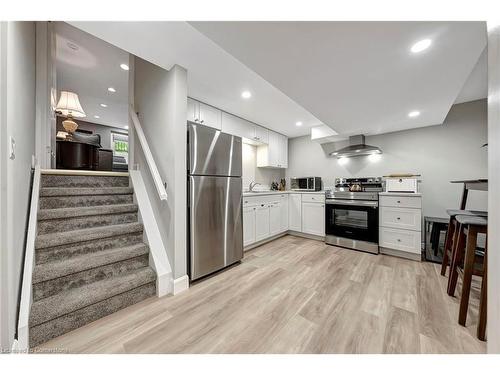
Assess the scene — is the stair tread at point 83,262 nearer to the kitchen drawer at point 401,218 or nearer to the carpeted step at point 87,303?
the carpeted step at point 87,303

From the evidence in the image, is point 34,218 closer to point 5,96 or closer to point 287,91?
point 5,96

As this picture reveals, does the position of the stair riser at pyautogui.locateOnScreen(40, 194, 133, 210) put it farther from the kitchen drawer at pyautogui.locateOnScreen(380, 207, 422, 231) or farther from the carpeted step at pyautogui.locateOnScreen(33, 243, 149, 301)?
the kitchen drawer at pyautogui.locateOnScreen(380, 207, 422, 231)

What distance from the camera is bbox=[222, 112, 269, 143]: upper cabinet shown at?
3099mm

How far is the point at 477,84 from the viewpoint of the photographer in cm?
233

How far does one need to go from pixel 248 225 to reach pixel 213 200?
3.30ft

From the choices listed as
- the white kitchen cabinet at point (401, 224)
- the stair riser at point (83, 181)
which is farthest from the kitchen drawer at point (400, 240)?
the stair riser at point (83, 181)

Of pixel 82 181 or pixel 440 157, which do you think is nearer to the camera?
pixel 82 181

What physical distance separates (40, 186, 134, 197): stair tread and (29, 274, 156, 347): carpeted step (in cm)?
94

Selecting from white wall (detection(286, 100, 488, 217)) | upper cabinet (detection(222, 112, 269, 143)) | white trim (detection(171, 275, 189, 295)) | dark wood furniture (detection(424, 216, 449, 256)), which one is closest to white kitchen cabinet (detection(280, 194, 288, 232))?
upper cabinet (detection(222, 112, 269, 143))

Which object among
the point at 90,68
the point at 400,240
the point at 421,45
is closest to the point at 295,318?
the point at 421,45

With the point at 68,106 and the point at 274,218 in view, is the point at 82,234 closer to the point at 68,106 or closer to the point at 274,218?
the point at 68,106

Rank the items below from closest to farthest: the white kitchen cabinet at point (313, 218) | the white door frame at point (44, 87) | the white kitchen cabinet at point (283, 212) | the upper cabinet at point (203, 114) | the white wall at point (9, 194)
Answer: the white wall at point (9, 194)
the white door frame at point (44, 87)
the upper cabinet at point (203, 114)
the white kitchen cabinet at point (313, 218)
the white kitchen cabinet at point (283, 212)

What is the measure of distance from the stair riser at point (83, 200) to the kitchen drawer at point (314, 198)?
292 cm

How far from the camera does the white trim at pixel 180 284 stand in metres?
1.79
